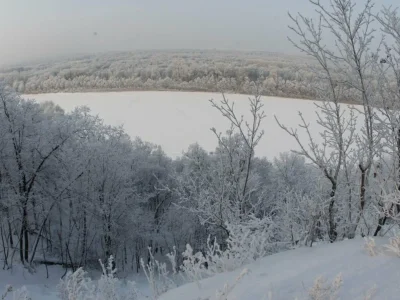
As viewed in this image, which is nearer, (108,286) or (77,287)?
(77,287)

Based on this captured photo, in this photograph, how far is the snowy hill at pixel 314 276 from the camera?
8.73ft

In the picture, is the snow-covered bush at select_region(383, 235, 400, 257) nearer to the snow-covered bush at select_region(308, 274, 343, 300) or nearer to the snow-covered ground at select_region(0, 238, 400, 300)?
the snow-covered ground at select_region(0, 238, 400, 300)

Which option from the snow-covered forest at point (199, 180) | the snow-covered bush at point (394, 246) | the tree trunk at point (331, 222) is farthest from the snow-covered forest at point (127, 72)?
the snow-covered bush at point (394, 246)

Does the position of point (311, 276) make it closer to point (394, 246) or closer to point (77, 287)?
point (394, 246)

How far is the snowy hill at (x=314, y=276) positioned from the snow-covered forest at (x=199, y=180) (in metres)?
0.20

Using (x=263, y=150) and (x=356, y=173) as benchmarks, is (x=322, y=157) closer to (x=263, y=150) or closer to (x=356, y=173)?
(x=356, y=173)

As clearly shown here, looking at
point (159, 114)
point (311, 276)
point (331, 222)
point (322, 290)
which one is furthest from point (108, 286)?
point (159, 114)

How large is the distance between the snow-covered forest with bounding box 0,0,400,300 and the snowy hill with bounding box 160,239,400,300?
0.20 meters

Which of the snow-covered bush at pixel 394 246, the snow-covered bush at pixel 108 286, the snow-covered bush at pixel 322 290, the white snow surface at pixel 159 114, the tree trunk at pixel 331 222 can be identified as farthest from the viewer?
the white snow surface at pixel 159 114

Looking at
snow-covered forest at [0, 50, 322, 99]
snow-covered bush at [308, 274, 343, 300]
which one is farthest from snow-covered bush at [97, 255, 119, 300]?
snow-covered forest at [0, 50, 322, 99]

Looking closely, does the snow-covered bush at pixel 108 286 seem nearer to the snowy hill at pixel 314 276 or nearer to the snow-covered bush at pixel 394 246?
the snowy hill at pixel 314 276

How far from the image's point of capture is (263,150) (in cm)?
2783

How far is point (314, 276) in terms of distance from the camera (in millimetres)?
2955

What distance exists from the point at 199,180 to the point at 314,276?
25.8ft
